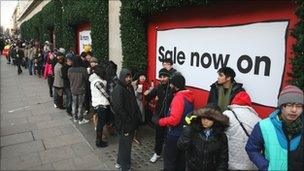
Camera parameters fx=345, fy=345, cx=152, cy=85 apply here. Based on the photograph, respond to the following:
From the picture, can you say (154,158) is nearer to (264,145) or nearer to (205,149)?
(205,149)

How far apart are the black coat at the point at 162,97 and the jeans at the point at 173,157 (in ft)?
2.23

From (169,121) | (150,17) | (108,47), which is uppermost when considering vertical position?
(150,17)

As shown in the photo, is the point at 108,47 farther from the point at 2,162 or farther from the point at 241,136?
the point at 241,136

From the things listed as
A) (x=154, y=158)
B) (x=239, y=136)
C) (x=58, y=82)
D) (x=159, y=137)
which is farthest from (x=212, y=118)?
(x=58, y=82)

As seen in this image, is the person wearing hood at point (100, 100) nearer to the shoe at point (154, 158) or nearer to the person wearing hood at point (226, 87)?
the shoe at point (154, 158)

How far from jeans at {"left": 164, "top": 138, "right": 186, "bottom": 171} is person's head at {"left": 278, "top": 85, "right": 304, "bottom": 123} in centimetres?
209

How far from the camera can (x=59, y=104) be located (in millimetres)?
10008

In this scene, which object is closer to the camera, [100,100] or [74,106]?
[100,100]

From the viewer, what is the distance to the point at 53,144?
6934 millimetres

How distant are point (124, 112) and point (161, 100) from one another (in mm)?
790

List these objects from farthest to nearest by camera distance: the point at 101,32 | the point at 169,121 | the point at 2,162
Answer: the point at 101,32
the point at 2,162
the point at 169,121

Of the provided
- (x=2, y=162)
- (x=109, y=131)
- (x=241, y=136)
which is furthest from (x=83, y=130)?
(x=241, y=136)

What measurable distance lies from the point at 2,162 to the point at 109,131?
2258 mm

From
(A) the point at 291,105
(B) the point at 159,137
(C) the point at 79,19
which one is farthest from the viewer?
(C) the point at 79,19
